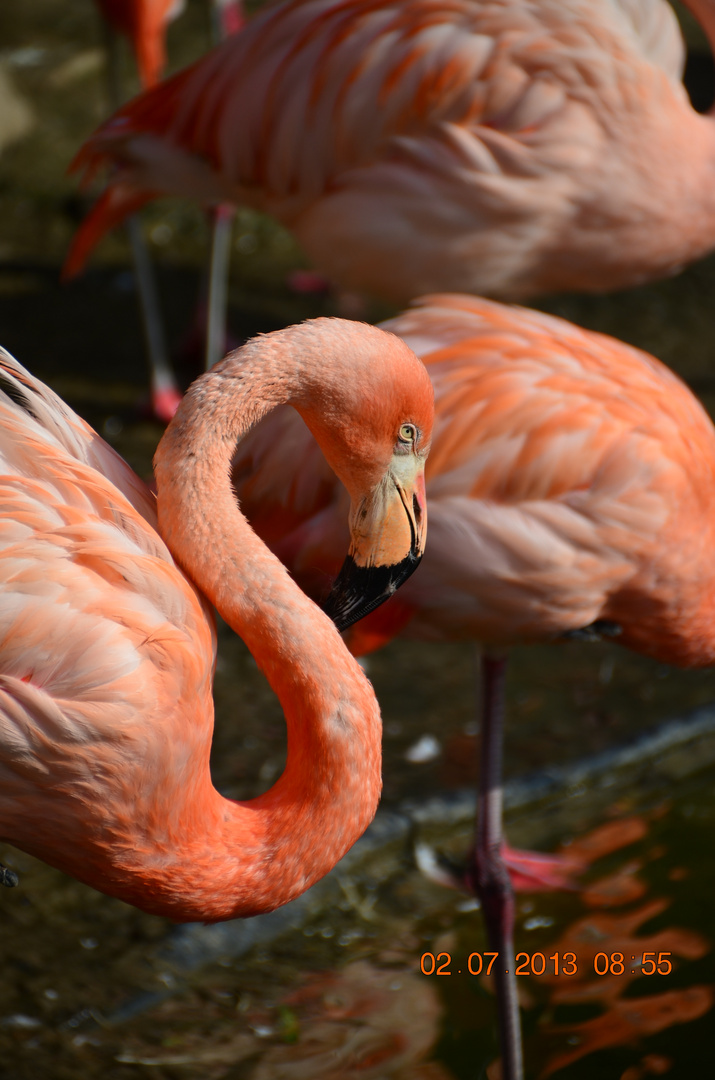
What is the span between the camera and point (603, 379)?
2383 millimetres

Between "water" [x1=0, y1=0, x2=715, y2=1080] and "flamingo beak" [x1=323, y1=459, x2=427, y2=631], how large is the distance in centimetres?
110

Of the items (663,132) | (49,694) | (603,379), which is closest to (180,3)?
(663,132)

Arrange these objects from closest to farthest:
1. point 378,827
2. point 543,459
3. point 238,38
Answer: point 543,459 < point 378,827 < point 238,38

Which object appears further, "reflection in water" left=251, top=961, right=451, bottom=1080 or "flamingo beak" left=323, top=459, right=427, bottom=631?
"reflection in water" left=251, top=961, right=451, bottom=1080

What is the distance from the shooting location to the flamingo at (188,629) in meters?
1.68

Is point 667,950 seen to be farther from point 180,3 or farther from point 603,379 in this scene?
point 180,3

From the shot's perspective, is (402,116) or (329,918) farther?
(402,116)

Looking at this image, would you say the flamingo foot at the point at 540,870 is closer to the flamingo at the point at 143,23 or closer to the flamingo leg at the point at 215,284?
the flamingo leg at the point at 215,284

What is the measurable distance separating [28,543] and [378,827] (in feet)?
4.93

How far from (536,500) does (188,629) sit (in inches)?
32.3

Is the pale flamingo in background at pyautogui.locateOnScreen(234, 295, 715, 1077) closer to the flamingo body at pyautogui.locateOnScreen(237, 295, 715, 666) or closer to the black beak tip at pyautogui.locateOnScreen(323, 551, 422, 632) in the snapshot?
the flamingo body at pyautogui.locateOnScreen(237, 295, 715, 666)
